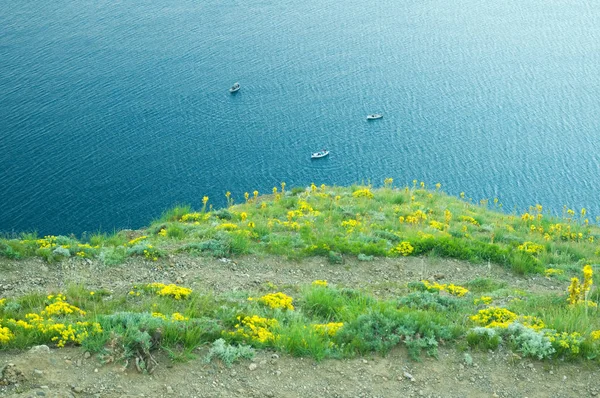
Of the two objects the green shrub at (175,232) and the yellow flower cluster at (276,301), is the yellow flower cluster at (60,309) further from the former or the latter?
the green shrub at (175,232)

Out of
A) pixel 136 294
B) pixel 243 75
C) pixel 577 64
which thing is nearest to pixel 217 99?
pixel 243 75

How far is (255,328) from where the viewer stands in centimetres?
970

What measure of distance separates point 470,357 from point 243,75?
44818 millimetres

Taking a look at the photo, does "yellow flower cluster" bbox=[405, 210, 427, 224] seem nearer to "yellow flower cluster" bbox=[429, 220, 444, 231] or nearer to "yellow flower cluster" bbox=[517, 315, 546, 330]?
"yellow flower cluster" bbox=[429, 220, 444, 231]

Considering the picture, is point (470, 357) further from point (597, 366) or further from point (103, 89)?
point (103, 89)

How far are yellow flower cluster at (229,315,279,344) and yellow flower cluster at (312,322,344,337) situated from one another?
654 millimetres

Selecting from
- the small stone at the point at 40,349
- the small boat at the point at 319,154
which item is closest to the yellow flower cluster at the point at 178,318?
the small stone at the point at 40,349

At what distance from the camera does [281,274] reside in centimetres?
1434

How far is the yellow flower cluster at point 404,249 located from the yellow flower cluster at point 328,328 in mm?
6091

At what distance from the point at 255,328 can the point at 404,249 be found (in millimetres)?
7207

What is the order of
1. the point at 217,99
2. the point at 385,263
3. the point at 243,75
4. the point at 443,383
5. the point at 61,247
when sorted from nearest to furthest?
the point at 443,383
the point at 61,247
the point at 385,263
the point at 217,99
the point at 243,75

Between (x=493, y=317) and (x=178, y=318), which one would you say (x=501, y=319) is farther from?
(x=178, y=318)

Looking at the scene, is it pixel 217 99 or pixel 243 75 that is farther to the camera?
pixel 243 75

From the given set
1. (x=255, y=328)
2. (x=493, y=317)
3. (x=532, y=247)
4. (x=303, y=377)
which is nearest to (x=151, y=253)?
(x=255, y=328)
